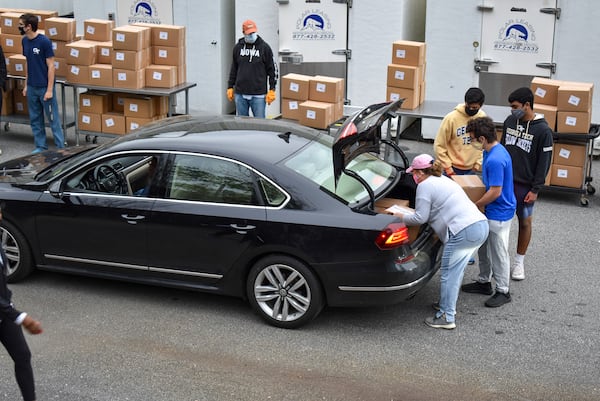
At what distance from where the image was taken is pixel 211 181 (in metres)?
7.13

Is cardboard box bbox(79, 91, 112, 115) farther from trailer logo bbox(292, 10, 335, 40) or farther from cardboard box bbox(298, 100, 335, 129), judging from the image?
cardboard box bbox(298, 100, 335, 129)

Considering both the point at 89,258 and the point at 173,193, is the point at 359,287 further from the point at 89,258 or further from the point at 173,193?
the point at 89,258

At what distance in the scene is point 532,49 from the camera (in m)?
12.4

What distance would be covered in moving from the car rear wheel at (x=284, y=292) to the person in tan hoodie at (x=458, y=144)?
2.58 metres

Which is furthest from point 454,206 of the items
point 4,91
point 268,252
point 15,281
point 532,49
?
point 4,91

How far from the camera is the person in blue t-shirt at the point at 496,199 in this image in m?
7.30

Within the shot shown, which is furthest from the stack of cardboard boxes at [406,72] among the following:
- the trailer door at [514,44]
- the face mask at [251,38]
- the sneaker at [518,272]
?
the sneaker at [518,272]

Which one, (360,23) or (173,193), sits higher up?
(360,23)

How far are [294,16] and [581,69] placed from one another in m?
4.31

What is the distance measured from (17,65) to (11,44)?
1.42 feet

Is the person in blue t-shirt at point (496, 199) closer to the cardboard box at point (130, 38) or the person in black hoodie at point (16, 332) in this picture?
the person in black hoodie at point (16, 332)

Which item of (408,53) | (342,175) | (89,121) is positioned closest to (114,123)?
(89,121)

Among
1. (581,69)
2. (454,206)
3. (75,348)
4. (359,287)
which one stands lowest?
(75,348)

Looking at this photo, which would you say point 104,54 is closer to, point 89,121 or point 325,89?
point 89,121
